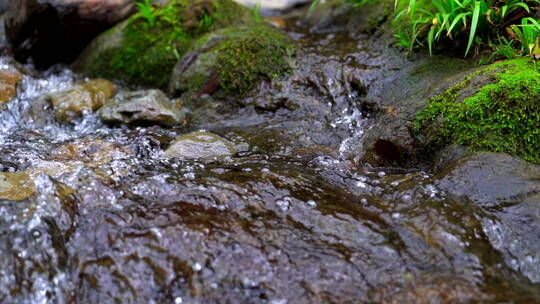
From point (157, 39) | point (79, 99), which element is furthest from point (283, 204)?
point (157, 39)

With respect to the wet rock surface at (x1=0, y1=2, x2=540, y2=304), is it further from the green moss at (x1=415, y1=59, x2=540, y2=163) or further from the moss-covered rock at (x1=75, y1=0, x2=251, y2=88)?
the moss-covered rock at (x1=75, y1=0, x2=251, y2=88)

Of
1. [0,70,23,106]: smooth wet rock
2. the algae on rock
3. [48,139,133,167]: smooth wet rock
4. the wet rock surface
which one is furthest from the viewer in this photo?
the algae on rock

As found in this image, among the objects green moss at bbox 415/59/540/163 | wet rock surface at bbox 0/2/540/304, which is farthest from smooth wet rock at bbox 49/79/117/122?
green moss at bbox 415/59/540/163

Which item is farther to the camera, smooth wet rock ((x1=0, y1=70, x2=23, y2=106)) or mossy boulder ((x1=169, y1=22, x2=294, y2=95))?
smooth wet rock ((x1=0, y1=70, x2=23, y2=106))

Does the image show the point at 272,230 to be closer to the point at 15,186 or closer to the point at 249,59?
the point at 15,186

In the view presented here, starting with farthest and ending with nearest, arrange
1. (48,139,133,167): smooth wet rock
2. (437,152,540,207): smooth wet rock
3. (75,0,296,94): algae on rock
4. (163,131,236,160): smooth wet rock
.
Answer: (75,0,296,94): algae on rock → (48,139,133,167): smooth wet rock → (163,131,236,160): smooth wet rock → (437,152,540,207): smooth wet rock

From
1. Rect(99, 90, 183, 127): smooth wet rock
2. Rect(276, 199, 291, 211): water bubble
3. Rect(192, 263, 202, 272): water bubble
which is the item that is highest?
Rect(276, 199, 291, 211): water bubble

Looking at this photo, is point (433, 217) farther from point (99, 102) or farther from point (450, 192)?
point (99, 102)
